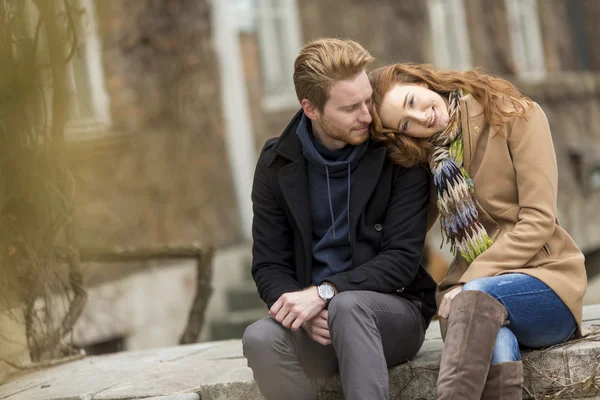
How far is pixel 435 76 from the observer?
12.5 ft

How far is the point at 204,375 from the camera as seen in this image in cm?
434

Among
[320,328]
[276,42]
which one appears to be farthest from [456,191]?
[276,42]

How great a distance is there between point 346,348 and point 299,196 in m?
0.68

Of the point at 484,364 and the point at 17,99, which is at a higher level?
the point at 17,99

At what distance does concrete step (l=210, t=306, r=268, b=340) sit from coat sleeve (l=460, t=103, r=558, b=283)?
5.49 metres

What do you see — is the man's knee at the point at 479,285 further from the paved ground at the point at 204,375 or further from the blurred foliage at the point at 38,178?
the blurred foliage at the point at 38,178

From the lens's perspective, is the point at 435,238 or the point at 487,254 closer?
the point at 487,254

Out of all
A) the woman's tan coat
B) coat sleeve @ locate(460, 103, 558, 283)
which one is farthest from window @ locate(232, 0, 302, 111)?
coat sleeve @ locate(460, 103, 558, 283)

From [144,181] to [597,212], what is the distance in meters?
7.55

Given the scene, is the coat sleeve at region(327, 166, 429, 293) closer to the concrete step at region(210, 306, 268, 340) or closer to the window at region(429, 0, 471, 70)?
the concrete step at region(210, 306, 268, 340)

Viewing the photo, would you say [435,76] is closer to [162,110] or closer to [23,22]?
[23,22]

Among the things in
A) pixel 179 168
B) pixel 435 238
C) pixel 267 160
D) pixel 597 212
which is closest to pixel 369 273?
pixel 267 160

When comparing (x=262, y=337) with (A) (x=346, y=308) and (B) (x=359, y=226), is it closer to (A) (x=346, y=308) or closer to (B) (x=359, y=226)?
(A) (x=346, y=308)

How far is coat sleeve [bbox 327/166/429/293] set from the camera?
146 inches
